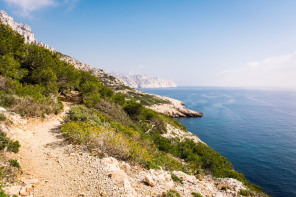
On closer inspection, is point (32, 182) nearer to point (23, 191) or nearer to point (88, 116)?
point (23, 191)

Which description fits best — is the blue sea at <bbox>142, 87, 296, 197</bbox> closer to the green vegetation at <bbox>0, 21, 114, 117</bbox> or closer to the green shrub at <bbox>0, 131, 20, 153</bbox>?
the green vegetation at <bbox>0, 21, 114, 117</bbox>

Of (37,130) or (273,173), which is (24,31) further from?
(273,173)

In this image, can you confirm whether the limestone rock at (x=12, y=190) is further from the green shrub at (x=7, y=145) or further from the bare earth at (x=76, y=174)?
the green shrub at (x=7, y=145)

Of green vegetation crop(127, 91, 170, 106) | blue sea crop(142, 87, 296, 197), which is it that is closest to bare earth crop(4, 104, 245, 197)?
blue sea crop(142, 87, 296, 197)

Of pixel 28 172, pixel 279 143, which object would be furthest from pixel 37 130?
pixel 279 143

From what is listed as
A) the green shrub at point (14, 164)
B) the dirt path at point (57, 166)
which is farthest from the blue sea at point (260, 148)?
the green shrub at point (14, 164)

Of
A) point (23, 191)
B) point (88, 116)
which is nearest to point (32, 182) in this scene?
point (23, 191)

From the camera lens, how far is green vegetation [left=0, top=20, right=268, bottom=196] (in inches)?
319

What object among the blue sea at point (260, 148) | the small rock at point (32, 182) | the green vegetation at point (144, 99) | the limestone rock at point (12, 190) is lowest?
the blue sea at point (260, 148)

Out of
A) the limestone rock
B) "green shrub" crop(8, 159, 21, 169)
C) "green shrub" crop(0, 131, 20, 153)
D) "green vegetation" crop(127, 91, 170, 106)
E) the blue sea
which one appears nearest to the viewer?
the limestone rock

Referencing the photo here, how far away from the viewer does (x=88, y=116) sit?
12297 millimetres

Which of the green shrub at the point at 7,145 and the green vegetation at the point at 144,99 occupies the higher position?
the green shrub at the point at 7,145

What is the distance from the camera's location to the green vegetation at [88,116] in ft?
26.6

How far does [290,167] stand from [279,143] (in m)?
11.3
